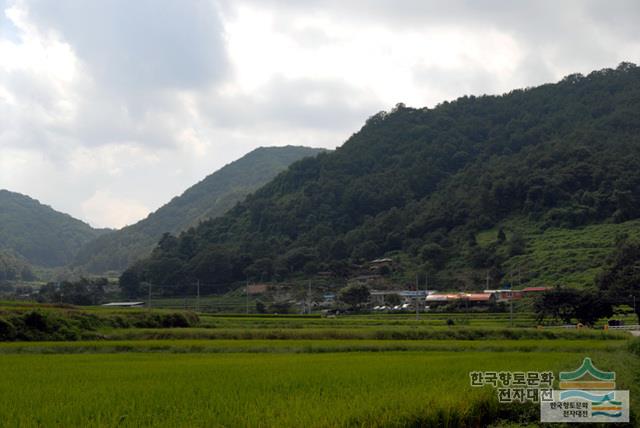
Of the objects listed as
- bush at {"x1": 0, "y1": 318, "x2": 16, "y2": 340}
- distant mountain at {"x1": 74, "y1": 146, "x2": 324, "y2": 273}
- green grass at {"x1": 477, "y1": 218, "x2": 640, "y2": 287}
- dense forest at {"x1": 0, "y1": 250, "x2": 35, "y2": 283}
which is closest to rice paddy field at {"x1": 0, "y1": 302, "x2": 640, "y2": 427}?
bush at {"x1": 0, "y1": 318, "x2": 16, "y2": 340}

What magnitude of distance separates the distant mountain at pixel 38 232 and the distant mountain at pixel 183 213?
40.5 ft

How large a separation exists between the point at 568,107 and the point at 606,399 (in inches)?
4434

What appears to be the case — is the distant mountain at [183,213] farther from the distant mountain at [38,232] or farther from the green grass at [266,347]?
the green grass at [266,347]

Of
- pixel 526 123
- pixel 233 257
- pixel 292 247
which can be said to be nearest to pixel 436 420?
pixel 233 257

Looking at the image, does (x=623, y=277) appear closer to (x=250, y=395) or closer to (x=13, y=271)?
(x=250, y=395)

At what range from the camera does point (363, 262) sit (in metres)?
86.1

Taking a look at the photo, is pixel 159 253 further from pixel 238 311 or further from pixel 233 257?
pixel 238 311

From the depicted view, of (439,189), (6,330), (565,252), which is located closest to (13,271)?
(439,189)

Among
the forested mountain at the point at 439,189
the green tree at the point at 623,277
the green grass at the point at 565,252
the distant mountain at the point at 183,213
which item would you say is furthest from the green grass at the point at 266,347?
the distant mountain at the point at 183,213

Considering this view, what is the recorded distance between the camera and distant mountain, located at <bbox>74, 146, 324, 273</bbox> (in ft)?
456

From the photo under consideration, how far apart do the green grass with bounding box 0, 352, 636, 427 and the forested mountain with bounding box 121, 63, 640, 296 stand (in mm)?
56249

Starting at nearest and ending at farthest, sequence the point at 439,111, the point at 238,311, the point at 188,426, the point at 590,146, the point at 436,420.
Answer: the point at 188,426
the point at 436,420
the point at 238,311
the point at 590,146
the point at 439,111

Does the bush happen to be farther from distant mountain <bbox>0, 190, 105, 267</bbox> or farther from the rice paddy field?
distant mountain <bbox>0, 190, 105, 267</bbox>

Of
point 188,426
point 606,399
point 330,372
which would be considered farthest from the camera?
point 330,372
